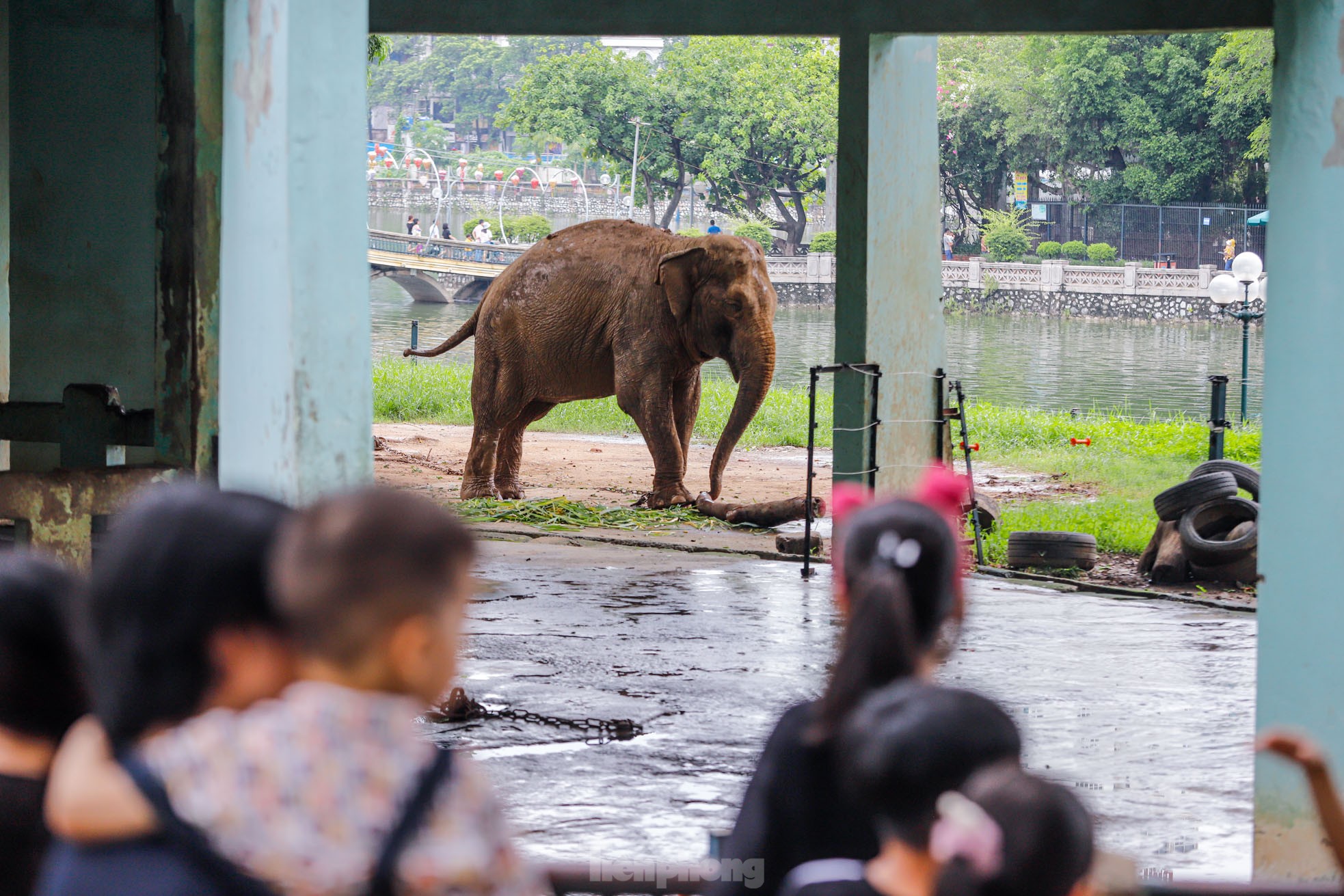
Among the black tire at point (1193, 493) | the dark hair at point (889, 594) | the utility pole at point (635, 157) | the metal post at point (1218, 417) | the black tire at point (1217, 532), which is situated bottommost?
the black tire at point (1217, 532)

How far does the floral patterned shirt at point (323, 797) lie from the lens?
4.63ft

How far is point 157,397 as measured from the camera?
3.89m

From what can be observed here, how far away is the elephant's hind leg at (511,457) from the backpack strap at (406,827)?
11.1m

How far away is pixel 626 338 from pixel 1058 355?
91.1 feet

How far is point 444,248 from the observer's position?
57.3 meters

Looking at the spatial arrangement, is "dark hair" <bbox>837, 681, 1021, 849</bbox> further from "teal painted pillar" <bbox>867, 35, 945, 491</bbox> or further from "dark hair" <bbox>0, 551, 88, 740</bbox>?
"teal painted pillar" <bbox>867, 35, 945, 491</bbox>

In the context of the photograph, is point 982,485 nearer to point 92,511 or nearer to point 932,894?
point 92,511

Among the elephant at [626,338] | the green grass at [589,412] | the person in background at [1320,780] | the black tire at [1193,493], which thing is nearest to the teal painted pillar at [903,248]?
the black tire at [1193,493]

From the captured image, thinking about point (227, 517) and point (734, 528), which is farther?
point (734, 528)

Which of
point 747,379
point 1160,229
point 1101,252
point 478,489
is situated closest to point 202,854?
point 747,379

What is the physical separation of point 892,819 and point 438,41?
98621 mm

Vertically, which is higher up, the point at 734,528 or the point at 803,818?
the point at 803,818

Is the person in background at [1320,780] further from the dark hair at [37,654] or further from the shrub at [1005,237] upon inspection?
the shrub at [1005,237]

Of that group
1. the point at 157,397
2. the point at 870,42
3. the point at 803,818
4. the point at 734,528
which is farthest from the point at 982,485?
the point at 803,818
